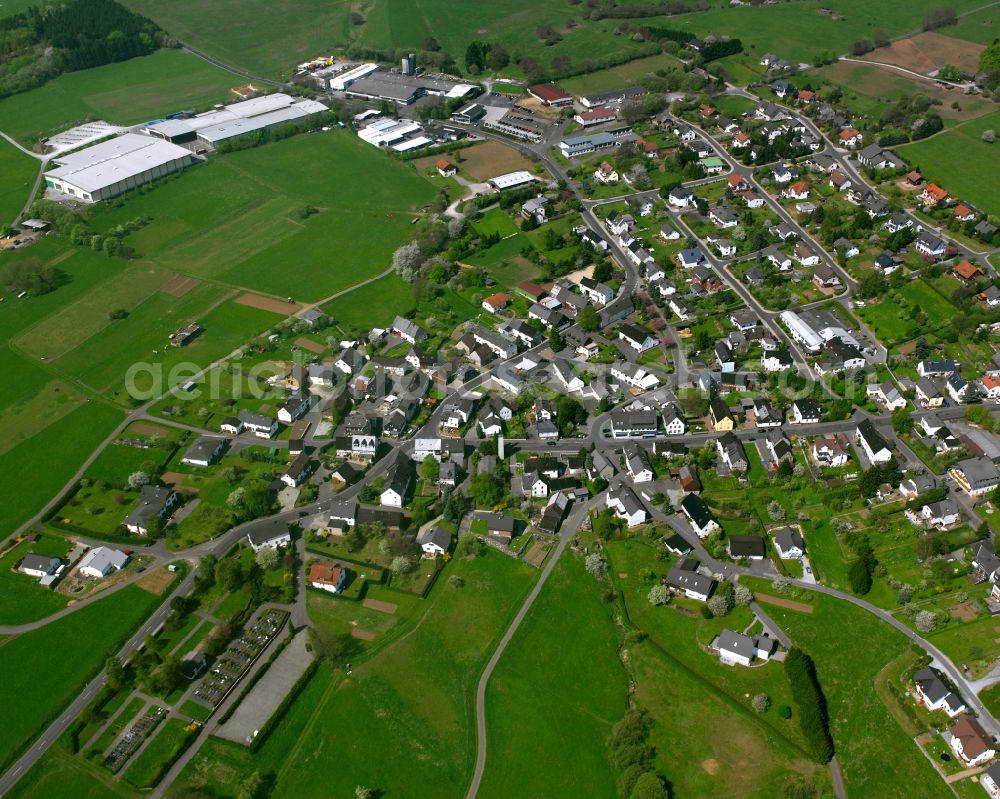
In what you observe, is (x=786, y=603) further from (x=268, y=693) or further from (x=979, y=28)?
(x=979, y=28)

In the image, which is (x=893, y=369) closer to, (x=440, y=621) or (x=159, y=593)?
(x=440, y=621)

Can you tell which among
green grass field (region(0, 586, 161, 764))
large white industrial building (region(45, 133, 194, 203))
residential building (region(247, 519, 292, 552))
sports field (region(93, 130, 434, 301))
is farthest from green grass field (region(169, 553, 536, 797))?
large white industrial building (region(45, 133, 194, 203))

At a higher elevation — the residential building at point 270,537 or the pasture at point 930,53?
the pasture at point 930,53

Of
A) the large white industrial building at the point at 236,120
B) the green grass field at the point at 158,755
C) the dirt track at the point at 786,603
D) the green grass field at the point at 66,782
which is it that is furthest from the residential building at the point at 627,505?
the large white industrial building at the point at 236,120

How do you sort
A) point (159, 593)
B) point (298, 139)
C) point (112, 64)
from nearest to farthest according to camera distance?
point (159, 593)
point (298, 139)
point (112, 64)

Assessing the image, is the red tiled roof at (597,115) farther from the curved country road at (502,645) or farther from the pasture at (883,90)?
the curved country road at (502,645)

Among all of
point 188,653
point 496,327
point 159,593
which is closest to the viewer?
point 188,653

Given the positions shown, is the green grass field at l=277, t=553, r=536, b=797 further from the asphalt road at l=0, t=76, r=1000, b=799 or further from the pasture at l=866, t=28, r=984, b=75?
the pasture at l=866, t=28, r=984, b=75

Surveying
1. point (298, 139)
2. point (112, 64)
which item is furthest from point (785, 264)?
point (112, 64)
